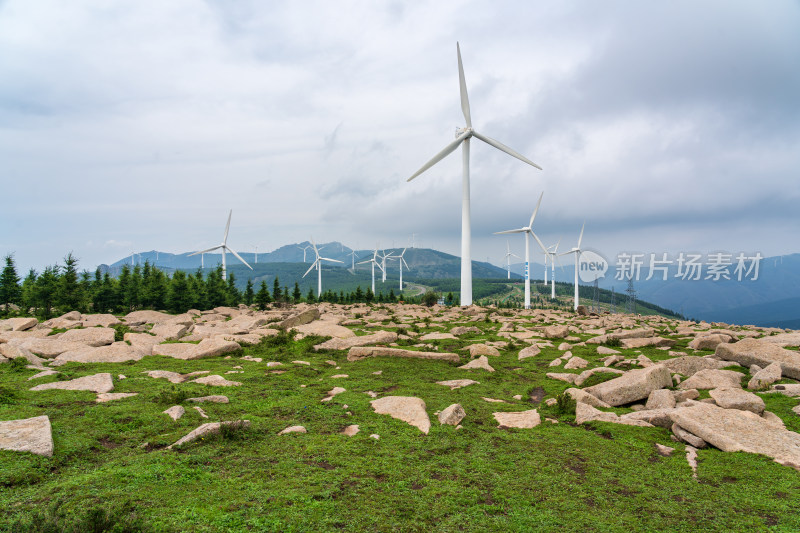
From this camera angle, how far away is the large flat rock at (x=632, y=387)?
48.1ft

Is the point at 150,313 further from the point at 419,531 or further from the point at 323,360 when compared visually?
the point at 419,531

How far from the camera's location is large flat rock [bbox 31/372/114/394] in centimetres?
1388

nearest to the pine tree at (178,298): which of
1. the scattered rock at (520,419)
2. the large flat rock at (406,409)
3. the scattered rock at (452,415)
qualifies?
the large flat rock at (406,409)

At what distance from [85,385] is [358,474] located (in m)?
11.3

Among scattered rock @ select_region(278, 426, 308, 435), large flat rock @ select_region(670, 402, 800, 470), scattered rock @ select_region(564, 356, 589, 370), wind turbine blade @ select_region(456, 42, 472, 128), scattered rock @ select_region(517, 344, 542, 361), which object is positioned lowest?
scattered rock @ select_region(517, 344, 542, 361)

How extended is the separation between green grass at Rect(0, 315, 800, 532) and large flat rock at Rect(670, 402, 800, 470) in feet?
1.33

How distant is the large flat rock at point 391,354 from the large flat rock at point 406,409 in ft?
28.6

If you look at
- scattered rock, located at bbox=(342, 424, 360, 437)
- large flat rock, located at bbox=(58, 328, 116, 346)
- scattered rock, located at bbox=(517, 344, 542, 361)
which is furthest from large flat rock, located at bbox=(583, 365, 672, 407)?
large flat rock, located at bbox=(58, 328, 116, 346)

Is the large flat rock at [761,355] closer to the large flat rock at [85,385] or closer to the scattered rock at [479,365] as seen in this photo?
the scattered rock at [479,365]

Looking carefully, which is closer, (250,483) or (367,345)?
(250,483)

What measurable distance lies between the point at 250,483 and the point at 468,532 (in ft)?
14.0

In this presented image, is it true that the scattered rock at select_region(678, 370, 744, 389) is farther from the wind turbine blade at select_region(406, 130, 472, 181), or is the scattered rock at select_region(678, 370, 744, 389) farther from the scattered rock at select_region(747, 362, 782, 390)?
the wind turbine blade at select_region(406, 130, 472, 181)

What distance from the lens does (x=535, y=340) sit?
29562mm

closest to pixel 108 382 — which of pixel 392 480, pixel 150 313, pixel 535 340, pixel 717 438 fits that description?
pixel 392 480
